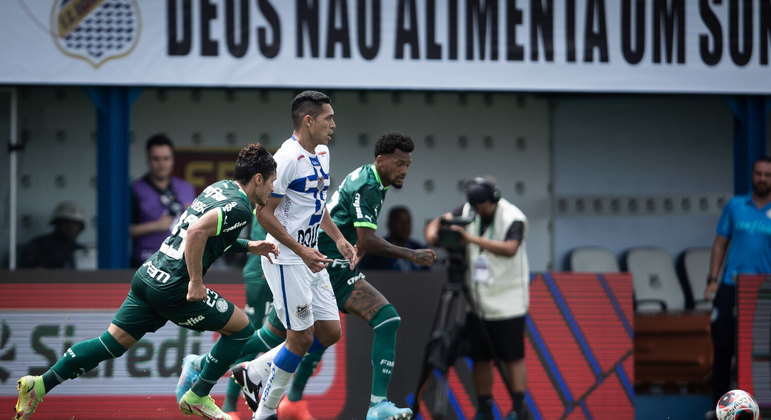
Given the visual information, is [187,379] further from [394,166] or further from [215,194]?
[394,166]

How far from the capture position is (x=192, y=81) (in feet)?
33.3

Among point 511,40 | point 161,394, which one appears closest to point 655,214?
point 511,40

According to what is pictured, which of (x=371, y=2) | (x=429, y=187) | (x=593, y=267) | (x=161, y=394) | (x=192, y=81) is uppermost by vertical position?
(x=371, y=2)

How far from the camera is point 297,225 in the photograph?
739 cm

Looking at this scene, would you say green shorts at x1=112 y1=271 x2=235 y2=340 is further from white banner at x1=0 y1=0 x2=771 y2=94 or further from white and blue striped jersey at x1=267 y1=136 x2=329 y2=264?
white banner at x1=0 y1=0 x2=771 y2=94

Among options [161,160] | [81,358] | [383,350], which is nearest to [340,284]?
[383,350]

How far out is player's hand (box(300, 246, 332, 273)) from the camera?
716 centimetres

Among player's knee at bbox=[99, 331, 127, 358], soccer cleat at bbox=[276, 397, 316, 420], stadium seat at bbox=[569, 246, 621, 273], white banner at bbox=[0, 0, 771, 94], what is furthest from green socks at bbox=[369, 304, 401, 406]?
stadium seat at bbox=[569, 246, 621, 273]

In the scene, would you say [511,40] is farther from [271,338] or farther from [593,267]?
[271,338]

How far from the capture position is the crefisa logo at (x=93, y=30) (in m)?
10.0

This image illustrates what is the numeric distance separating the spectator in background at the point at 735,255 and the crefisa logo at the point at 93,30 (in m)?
5.30

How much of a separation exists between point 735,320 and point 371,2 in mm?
4157

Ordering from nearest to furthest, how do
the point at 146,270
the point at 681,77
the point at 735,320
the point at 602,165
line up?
the point at 146,270 → the point at 735,320 → the point at 681,77 → the point at 602,165

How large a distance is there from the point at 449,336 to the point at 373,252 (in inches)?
47.8
